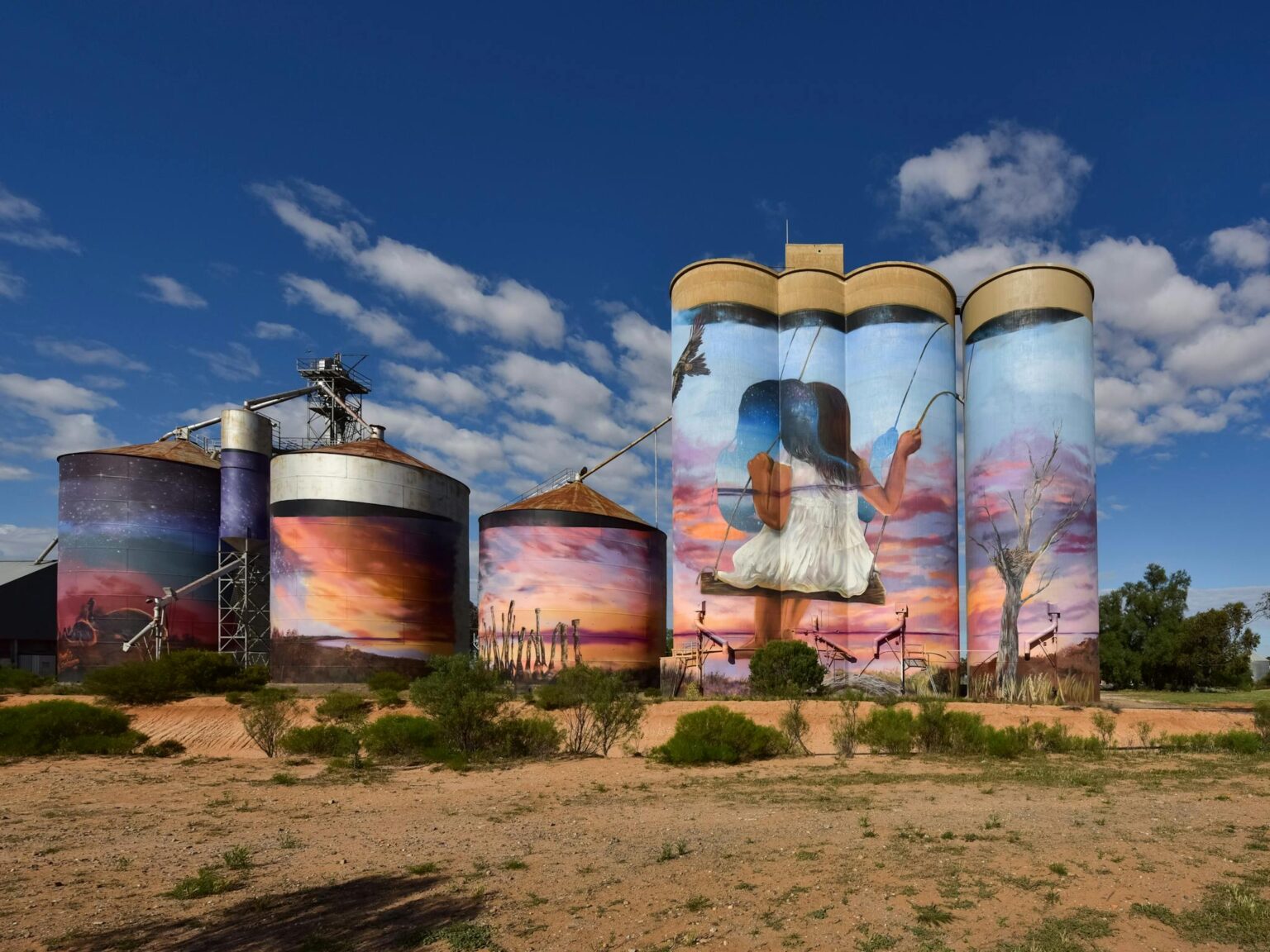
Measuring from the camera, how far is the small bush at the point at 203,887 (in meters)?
10.5

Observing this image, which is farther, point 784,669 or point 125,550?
point 125,550

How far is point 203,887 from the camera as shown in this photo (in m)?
10.6

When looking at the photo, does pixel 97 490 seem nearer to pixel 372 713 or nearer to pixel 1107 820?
pixel 372 713

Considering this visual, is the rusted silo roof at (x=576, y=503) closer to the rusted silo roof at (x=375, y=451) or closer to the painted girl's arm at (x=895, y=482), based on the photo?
the rusted silo roof at (x=375, y=451)

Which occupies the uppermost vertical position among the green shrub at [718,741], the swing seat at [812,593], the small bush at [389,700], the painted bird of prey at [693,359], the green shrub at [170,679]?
the painted bird of prey at [693,359]

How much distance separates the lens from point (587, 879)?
11.1 m

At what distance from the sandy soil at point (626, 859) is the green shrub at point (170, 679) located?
962 inches

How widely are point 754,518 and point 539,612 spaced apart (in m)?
15.1

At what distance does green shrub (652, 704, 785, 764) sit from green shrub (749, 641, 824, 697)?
17.2 meters

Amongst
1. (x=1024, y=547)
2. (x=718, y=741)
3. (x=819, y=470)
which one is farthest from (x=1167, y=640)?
(x=718, y=741)

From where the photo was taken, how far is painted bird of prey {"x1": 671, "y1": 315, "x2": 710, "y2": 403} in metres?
50.5

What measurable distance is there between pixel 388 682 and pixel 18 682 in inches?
917

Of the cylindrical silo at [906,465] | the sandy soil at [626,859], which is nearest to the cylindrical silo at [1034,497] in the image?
the cylindrical silo at [906,465]

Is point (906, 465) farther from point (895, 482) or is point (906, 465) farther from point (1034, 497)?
point (1034, 497)
